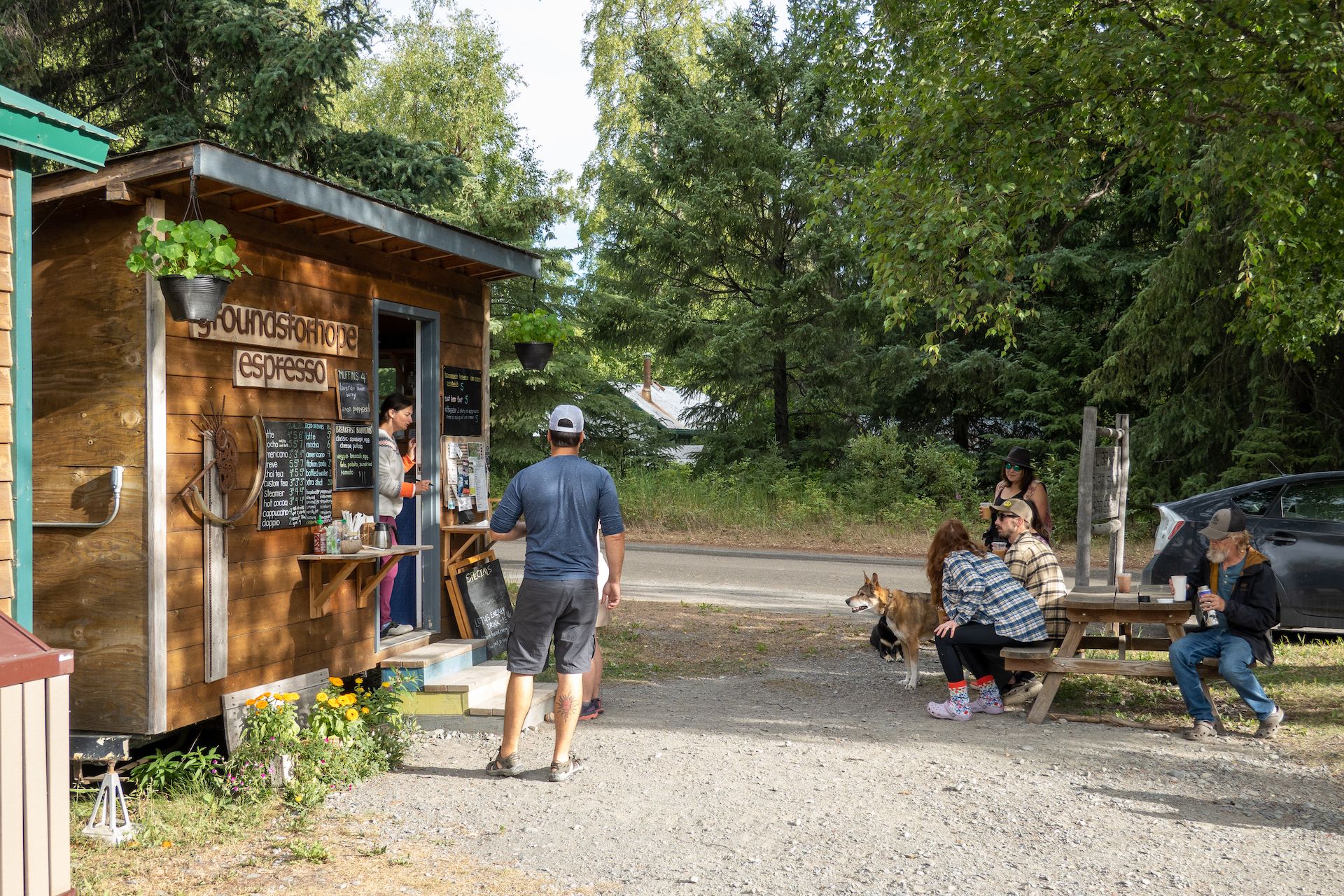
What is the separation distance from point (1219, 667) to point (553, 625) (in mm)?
4267

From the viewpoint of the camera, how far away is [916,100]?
10.7 meters

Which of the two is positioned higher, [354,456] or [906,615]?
[354,456]

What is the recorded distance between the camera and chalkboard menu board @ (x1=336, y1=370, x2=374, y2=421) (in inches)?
275

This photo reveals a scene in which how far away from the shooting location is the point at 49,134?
14.4 ft

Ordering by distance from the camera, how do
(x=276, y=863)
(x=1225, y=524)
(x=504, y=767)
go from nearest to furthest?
(x=276, y=863), (x=504, y=767), (x=1225, y=524)

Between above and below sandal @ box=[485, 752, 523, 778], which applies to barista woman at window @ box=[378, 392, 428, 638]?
above

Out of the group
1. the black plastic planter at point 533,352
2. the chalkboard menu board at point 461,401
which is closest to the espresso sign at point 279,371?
the chalkboard menu board at point 461,401

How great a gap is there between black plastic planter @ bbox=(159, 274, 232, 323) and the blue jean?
242 inches

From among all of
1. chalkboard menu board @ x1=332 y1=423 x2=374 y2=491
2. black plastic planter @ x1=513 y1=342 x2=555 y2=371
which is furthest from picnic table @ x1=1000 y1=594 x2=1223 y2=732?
chalkboard menu board @ x1=332 y1=423 x2=374 y2=491

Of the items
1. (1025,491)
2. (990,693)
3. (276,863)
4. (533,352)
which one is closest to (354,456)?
(533,352)

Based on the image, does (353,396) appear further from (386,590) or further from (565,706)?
(565,706)

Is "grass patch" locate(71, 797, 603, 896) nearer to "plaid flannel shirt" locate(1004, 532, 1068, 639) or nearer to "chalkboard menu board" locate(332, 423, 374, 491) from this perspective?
"chalkboard menu board" locate(332, 423, 374, 491)

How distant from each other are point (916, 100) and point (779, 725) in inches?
261

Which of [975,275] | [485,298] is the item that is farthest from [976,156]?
[485,298]
